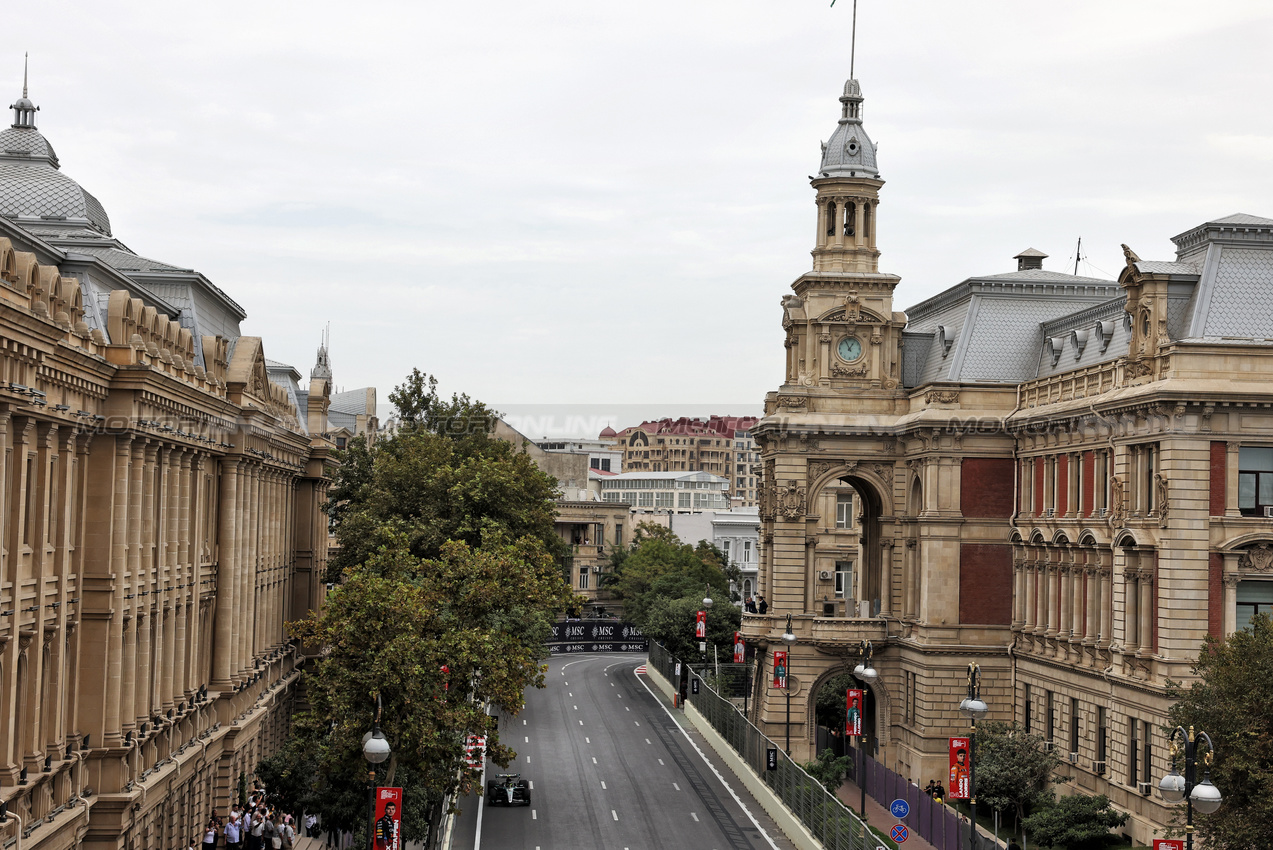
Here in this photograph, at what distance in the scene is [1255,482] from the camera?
46.8m

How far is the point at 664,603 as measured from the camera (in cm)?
10431

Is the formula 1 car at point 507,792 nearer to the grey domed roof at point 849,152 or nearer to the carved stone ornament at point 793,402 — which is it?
the carved stone ornament at point 793,402

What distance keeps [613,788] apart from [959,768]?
2196cm

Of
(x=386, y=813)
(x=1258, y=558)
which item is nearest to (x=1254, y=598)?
(x=1258, y=558)

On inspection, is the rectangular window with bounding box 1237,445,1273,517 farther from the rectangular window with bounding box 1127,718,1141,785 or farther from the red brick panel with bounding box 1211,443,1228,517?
the rectangular window with bounding box 1127,718,1141,785

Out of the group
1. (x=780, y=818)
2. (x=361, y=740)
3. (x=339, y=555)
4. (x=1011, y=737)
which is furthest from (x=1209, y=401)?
(x=339, y=555)

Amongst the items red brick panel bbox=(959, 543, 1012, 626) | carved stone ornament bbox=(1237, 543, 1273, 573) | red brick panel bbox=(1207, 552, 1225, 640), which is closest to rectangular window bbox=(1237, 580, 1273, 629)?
carved stone ornament bbox=(1237, 543, 1273, 573)

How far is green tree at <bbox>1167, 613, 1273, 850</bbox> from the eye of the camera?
3588 cm

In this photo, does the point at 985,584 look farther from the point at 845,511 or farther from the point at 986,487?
the point at 845,511

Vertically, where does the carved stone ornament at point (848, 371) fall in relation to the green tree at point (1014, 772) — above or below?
above

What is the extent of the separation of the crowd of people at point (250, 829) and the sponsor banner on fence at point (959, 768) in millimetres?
19203

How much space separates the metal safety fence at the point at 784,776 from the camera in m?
44.7

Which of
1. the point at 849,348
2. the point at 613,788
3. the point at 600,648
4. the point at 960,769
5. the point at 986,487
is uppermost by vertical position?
the point at 849,348

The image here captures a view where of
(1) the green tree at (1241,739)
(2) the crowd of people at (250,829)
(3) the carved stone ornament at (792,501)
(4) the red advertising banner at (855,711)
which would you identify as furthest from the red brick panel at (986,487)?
(2) the crowd of people at (250,829)
